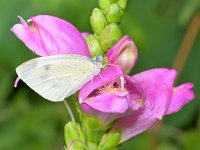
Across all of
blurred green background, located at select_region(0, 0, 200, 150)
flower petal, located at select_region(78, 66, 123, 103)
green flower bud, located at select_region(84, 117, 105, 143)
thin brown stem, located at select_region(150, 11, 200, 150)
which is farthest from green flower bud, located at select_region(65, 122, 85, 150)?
thin brown stem, located at select_region(150, 11, 200, 150)

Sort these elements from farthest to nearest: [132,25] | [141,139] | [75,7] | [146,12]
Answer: [146,12] → [141,139] → [132,25] → [75,7]

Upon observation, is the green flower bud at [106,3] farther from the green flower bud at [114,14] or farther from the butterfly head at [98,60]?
the butterfly head at [98,60]

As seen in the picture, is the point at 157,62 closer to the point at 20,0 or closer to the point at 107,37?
the point at 20,0

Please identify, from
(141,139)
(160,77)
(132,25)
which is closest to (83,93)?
(160,77)

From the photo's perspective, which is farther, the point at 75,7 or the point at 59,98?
the point at 75,7

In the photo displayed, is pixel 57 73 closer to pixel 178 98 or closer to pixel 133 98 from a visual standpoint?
pixel 133 98

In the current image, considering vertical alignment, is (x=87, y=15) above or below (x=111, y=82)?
below
